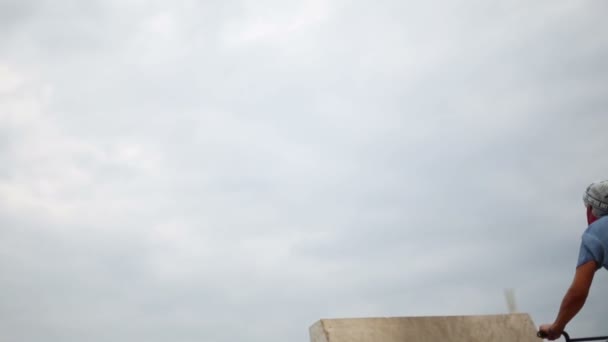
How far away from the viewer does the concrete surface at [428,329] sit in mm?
4758

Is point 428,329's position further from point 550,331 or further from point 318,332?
point 550,331

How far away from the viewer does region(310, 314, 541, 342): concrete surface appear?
476 centimetres

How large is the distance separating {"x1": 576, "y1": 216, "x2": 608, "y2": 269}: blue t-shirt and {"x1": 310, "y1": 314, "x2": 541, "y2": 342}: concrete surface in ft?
4.27

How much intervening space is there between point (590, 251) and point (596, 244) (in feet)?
0.23

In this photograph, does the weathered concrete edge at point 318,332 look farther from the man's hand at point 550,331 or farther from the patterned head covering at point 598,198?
the patterned head covering at point 598,198

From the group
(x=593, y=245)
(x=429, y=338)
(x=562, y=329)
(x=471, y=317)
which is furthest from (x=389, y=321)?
(x=593, y=245)

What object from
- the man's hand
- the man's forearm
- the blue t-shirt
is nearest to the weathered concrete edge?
the man's hand

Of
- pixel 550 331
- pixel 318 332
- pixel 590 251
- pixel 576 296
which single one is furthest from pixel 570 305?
pixel 318 332

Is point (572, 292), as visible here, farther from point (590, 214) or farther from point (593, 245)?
point (590, 214)

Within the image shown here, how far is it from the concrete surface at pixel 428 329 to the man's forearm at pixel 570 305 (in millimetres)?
1120

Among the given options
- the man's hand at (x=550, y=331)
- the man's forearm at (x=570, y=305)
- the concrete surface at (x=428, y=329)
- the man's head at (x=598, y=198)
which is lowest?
the man's hand at (x=550, y=331)

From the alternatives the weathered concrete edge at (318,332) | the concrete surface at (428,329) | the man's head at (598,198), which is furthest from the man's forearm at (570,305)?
the weathered concrete edge at (318,332)

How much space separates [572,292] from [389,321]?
148cm

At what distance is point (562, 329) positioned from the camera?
13.7 feet
